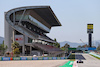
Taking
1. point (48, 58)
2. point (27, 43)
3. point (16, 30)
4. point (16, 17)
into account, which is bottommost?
point (48, 58)

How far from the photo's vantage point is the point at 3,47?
212ft

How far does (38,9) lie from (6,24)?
14.1 metres

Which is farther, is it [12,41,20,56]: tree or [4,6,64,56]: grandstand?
[4,6,64,56]: grandstand

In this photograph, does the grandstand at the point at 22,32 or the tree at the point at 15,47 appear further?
the grandstand at the point at 22,32

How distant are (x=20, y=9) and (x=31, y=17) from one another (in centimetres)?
564

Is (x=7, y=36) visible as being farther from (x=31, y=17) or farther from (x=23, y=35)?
(x=31, y=17)

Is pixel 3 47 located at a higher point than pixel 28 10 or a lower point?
lower

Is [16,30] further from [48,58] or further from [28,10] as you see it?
[48,58]

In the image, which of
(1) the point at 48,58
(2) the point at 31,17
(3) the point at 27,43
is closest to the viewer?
(1) the point at 48,58

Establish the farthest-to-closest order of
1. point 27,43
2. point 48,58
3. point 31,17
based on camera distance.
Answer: point 31,17 < point 27,43 < point 48,58

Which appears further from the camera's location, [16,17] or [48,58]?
[16,17]

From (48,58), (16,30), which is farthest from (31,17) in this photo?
(48,58)

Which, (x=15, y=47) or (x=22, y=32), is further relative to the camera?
(x=22, y=32)

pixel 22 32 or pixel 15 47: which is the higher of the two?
pixel 22 32
